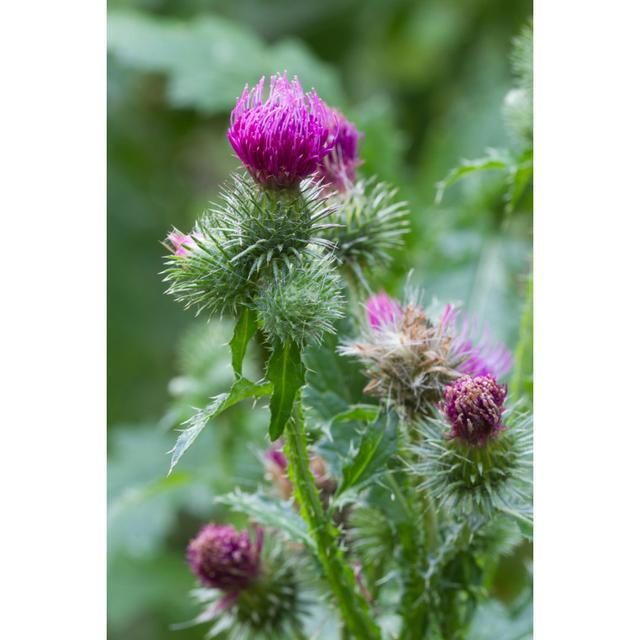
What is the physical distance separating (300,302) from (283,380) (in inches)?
4.1

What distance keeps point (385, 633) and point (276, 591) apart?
21cm

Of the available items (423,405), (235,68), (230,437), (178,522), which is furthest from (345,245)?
(178,522)

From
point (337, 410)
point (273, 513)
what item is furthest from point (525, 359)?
point (273, 513)

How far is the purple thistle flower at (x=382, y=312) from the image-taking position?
1530 millimetres

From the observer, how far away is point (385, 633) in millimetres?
1665

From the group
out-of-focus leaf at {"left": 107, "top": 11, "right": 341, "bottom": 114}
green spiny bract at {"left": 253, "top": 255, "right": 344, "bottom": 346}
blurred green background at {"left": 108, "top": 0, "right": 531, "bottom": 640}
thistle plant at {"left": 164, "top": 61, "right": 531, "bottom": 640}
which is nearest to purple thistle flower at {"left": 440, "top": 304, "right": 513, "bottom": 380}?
thistle plant at {"left": 164, "top": 61, "right": 531, "bottom": 640}

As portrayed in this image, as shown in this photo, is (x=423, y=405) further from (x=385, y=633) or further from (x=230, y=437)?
(x=230, y=437)

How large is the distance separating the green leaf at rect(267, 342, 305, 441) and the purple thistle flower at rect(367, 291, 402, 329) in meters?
0.24

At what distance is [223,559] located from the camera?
1.69m

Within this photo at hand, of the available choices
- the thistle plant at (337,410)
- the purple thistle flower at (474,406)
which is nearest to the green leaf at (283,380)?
the thistle plant at (337,410)

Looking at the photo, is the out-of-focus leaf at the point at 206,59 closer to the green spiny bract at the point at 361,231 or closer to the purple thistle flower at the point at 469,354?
the green spiny bract at the point at 361,231

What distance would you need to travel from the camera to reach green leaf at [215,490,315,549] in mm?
1490
